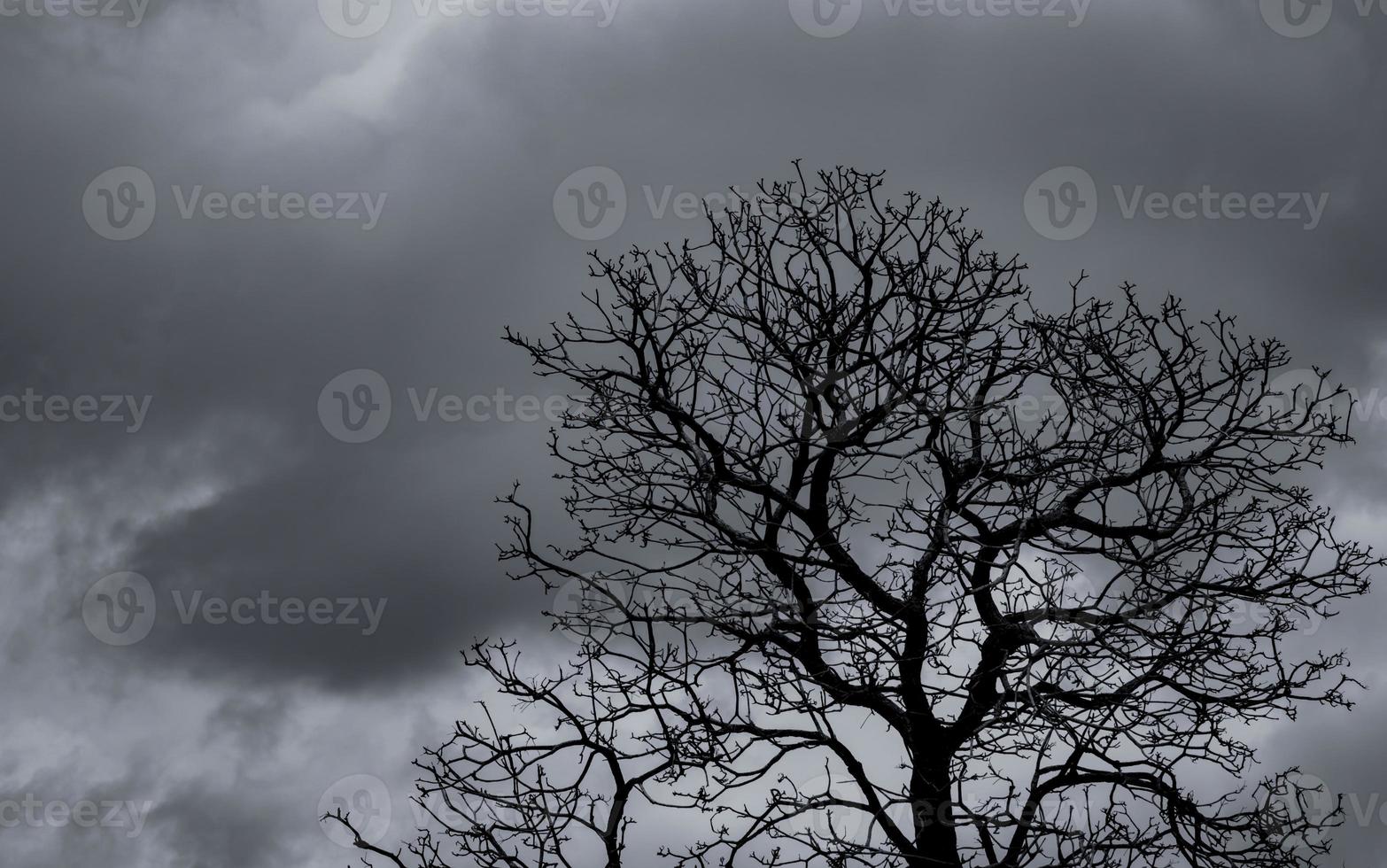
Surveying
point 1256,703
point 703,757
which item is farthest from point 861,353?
point 1256,703

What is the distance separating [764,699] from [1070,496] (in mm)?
2838

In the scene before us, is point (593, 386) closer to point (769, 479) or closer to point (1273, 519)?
point (769, 479)

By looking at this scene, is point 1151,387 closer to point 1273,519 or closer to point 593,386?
point 1273,519

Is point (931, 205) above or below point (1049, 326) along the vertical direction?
above

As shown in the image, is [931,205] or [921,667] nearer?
[921,667]

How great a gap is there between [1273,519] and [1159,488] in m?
0.96

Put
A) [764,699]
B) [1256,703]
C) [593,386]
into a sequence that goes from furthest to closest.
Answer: [593,386]
[1256,703]
[764,699]

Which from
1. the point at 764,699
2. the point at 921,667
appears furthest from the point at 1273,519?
the point at 764,699

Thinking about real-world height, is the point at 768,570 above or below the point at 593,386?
below

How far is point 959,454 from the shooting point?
9188 mm

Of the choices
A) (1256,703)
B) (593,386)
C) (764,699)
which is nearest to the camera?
(764,699)

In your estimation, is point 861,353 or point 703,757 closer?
point 703,757

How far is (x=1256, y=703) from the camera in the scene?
855 cm

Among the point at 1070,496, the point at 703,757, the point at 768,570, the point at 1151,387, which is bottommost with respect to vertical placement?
the point at 703,757
